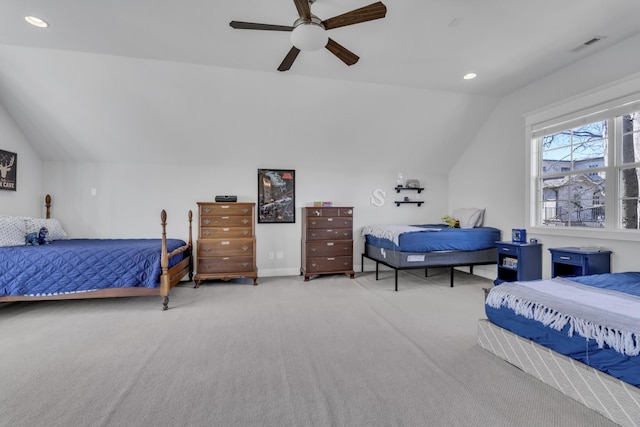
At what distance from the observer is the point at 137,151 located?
4.56m

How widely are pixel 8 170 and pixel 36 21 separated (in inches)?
90.2

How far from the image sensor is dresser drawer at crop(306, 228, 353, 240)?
15.7 ft

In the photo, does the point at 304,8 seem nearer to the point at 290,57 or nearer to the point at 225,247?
the point at 290,57

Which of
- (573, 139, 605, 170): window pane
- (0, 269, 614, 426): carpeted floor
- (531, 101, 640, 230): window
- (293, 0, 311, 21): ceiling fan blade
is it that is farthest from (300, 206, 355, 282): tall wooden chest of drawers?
(573, 139, 605, 170): window pane

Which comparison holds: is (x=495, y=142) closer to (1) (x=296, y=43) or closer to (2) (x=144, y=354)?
(1) (x=296, y=43)

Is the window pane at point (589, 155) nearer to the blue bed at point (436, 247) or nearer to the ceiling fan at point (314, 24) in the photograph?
the blue bed at point (436, 247)

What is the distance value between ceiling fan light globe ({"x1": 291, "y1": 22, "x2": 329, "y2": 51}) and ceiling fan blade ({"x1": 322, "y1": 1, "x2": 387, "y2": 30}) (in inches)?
3.6

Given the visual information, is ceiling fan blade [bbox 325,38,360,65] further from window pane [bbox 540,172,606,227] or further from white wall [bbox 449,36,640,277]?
window pane [bbox 540,172,606,227]

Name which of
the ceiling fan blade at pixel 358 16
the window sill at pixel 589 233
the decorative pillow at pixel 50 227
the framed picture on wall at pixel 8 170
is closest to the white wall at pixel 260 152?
the decorative pillow at pixel 50 227

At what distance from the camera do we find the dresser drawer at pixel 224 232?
4383 millimetres

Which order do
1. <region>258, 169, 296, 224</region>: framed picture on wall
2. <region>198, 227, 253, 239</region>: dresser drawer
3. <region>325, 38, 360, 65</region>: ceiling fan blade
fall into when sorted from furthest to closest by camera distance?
<region>258, 169, 296, 224</region>: framed picture on wall
<region>198, 227, 253, 239</region>: dresser drawer
<region>325, 38, 360, 65</region>: ceiling fan blade

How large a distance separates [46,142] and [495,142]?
696 cm

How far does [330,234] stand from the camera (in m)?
4.84

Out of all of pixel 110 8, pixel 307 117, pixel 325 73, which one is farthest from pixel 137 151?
pixel 325 73
